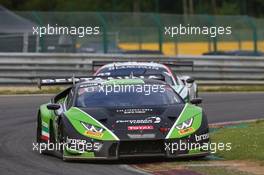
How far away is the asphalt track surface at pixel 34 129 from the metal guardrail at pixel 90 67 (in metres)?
2.52

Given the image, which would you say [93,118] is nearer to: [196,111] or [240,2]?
[196,111]

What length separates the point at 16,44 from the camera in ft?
100

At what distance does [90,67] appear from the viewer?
27609 millimetres

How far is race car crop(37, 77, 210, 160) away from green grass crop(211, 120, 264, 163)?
2.15 ft

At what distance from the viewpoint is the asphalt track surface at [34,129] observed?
1131 centimetres

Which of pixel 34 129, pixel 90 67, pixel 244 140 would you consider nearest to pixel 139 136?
pixel 244 140

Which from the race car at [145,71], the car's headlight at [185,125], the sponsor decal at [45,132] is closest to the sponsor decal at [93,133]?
the car's headlight at [185,125]

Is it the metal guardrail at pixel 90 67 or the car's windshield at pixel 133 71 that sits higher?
the metal guardrail at pixel 90 67

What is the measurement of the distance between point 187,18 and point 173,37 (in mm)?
2129

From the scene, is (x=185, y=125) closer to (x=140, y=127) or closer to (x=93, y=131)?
(x=140, y=127)

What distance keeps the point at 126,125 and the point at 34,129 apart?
5.58m

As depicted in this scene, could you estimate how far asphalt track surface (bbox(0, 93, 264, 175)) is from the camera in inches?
445

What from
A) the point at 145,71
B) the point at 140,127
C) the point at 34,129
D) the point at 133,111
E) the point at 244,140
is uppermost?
the point at 145,71

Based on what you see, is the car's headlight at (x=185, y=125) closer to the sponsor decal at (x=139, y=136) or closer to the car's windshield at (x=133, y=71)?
the sponsor decal at (x=139, y=136)
